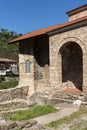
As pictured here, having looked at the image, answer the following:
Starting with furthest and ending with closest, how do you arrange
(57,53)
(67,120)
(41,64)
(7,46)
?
(7,46) → (41,64) → (57,53) → (67,120)

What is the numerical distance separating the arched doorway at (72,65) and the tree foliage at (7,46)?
3205 cm

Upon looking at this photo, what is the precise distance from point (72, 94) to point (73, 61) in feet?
9.71

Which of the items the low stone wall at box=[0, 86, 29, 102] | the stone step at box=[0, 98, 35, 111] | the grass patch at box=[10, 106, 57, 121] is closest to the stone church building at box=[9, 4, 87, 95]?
the low stone wall at box=[0, 86, 29, 102]

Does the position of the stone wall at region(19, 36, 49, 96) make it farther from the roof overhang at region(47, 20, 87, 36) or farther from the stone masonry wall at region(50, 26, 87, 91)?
the roof overhang at region(47, 20, 87, 36)

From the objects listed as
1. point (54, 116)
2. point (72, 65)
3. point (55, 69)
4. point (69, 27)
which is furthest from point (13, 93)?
point (54, 116)

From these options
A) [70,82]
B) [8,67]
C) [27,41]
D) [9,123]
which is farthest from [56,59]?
[8,67]

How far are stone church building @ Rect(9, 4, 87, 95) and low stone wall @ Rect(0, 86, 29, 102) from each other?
1.13 feet

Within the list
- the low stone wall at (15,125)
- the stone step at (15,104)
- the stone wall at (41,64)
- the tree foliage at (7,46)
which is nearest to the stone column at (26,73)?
the stone wall at (41,64)

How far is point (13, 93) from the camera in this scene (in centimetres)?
1416

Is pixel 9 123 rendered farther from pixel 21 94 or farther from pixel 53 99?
pixel 21 94

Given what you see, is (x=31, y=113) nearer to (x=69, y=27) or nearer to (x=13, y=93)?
(x=69, y=27)

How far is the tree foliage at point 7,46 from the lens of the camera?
149 ft

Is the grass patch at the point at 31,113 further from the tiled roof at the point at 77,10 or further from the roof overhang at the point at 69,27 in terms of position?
the tiled roof at the point at 77,10

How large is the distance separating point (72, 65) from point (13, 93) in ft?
13.7
